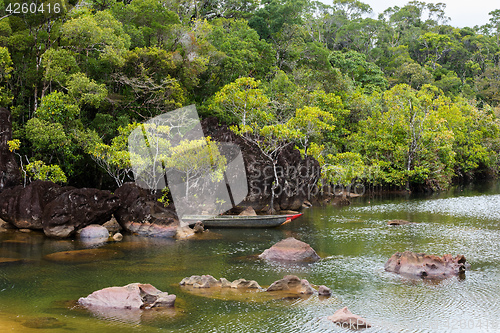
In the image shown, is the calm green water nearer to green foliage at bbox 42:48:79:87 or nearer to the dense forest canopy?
the dense forest canopy

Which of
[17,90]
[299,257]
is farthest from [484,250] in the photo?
[17,90]

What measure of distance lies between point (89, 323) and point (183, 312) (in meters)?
2.75

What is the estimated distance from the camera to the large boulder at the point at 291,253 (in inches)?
813

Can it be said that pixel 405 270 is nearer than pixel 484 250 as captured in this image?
Yes

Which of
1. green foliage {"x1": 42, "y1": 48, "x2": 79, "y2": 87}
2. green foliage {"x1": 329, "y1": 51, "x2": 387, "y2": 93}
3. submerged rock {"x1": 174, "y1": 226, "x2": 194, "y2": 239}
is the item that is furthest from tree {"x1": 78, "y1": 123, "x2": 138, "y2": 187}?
green foliage {"x1": 329, "y1": 51, "x2": 387, "y2": 93}

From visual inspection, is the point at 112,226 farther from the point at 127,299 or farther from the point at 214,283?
the point at 127,299

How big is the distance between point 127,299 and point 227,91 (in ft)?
85.6

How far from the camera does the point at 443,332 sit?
12812 millimetres

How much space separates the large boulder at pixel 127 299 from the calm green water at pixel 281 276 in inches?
22.5

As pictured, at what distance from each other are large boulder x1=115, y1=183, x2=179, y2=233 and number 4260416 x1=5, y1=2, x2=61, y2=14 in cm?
1376

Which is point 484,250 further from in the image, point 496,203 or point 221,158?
point 496,203

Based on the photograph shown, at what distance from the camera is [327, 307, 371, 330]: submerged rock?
12.9 metres

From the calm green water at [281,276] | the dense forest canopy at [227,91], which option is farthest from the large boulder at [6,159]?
the calm green water at [281,276]

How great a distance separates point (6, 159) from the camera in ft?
93.5
